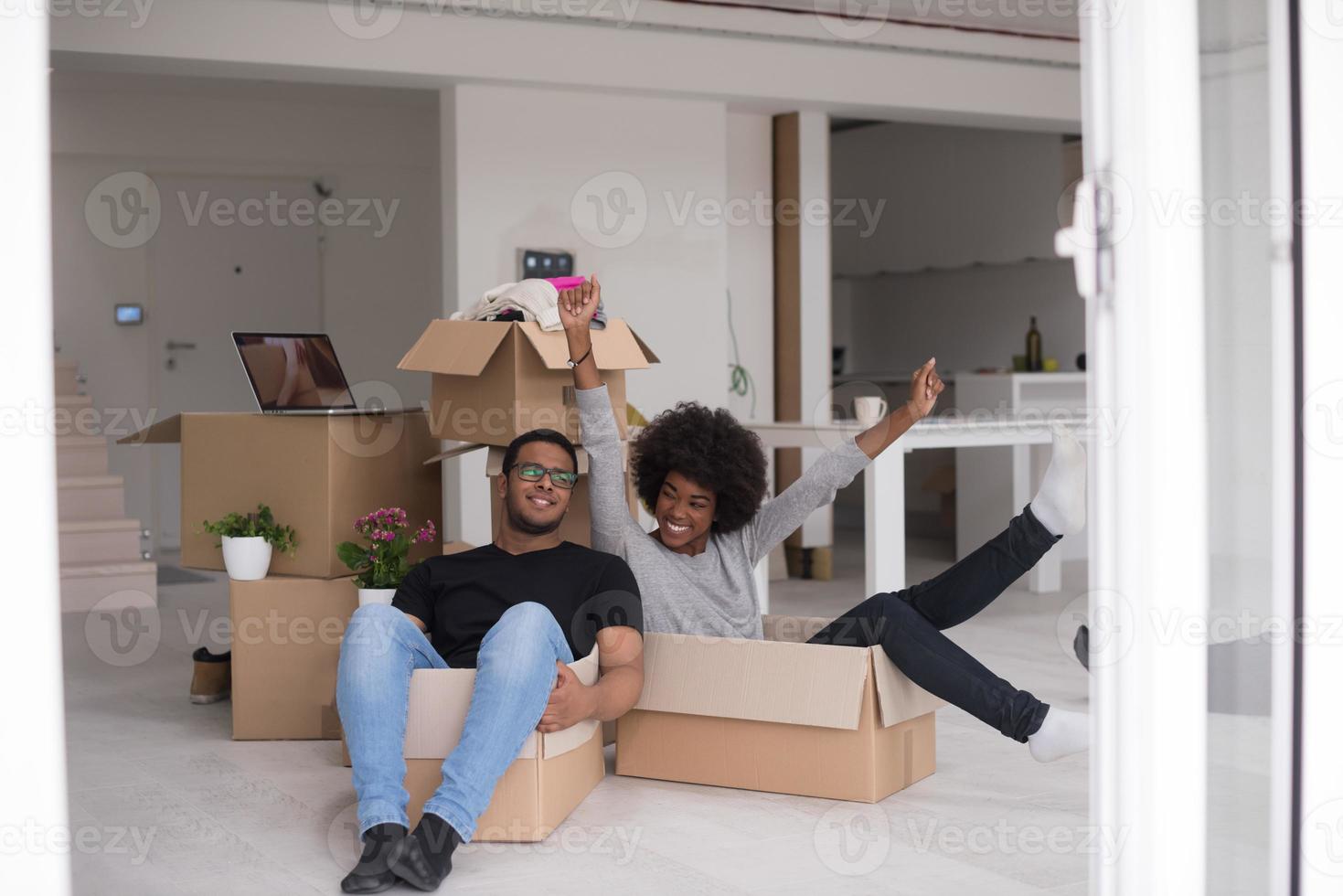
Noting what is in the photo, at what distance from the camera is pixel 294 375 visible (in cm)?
338

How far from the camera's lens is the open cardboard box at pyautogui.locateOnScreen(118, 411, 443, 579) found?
127 inches

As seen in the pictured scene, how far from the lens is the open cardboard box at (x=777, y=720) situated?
105 inches

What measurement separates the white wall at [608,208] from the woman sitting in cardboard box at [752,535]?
6.23ft

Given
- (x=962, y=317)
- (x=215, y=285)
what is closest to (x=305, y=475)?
(x=215, y=285)

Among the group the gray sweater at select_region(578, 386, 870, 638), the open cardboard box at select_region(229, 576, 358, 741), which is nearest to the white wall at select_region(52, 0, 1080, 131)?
the open cardboard box at select_region(229, 576, 358, 741)

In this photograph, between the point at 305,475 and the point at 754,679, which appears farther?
the point at 305,475

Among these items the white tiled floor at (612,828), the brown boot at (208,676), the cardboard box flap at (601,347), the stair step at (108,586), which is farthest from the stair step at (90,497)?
the cardboard box flap at (601,347)

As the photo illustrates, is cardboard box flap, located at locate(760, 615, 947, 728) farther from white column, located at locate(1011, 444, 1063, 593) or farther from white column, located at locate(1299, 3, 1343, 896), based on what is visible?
white column, located at locate(1011, 444, 1063, 593)

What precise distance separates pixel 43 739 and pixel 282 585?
2.02 metres

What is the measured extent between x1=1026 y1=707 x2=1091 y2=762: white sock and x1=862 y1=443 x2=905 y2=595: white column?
5.26 ft

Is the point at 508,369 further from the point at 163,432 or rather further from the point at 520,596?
the point at 163,432

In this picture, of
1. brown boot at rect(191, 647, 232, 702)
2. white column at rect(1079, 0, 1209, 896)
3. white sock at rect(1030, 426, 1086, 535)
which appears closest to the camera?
white column at rect(1079, 0, 1209, 896)

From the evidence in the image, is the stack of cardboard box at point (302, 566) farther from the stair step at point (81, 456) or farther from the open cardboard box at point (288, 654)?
the stair step at point (81, 456)

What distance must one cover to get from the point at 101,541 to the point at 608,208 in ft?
7.99
